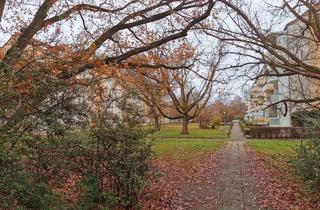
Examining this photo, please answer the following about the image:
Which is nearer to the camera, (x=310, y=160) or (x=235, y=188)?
(x=310, y=160)

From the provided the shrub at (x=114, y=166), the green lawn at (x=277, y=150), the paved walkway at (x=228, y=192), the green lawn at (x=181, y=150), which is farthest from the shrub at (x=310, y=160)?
the green lawn at (x=181, y=150)

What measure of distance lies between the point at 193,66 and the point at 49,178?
10.3 meters

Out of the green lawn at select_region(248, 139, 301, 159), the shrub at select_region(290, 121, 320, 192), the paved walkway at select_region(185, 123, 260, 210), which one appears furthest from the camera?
the green lawn at select_region(248, 139, 301, 159)

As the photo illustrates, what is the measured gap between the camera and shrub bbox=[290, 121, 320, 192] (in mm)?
6926

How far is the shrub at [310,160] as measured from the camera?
693 cm

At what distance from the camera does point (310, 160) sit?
7195 mm

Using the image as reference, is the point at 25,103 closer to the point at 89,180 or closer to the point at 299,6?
the point at 89,180

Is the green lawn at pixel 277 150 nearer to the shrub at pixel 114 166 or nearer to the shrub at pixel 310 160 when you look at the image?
the shrub at pixel 310 160

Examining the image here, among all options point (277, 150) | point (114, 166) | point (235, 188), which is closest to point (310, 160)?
point (235, 188)

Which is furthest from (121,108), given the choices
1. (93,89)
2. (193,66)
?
(193,66)

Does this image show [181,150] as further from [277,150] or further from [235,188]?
[235,188]

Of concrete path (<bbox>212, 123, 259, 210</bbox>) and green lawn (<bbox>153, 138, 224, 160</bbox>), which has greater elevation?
green lawn (<bbox>153, 138, 224, 160</bbox>)

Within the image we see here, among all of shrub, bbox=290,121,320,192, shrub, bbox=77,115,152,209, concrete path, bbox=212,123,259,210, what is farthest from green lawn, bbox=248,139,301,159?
shrub, bbox=77,115,152,209

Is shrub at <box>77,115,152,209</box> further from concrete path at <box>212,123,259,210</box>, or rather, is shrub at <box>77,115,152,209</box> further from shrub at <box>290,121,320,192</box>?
shrub at <box>290,121,320,192</box>
